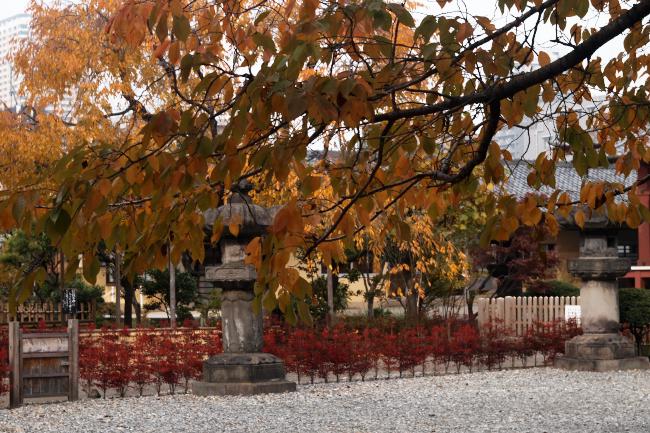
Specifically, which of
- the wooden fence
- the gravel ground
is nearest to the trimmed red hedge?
the gravel ground

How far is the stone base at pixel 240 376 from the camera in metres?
12.6

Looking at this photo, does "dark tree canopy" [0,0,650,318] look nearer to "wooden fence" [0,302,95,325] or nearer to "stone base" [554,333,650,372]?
"stone base" [554,333,650,372]

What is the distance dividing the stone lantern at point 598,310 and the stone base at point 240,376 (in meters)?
5.24

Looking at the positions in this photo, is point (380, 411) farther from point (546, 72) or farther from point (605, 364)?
point (546, 72)

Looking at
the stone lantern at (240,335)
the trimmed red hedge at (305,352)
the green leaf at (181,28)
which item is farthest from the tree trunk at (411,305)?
the green leaf at (181,28)

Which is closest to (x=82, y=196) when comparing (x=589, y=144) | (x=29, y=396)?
(x=589, y=144)

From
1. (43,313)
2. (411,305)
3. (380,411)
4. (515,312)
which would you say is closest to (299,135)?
(380,411)

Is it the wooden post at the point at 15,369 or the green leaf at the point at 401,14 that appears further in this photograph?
the wooden post at the point at 15,369

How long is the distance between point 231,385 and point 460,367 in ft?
16.7

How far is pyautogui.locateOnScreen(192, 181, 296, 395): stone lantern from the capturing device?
1262cm

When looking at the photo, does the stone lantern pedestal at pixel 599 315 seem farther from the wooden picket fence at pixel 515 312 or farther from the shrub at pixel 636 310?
the wooden picket fence at pixel 515 312

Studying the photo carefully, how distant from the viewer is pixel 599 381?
561 inches

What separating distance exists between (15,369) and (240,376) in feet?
8.77

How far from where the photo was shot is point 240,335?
12.9 meters
